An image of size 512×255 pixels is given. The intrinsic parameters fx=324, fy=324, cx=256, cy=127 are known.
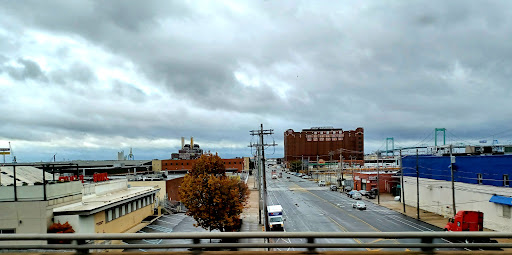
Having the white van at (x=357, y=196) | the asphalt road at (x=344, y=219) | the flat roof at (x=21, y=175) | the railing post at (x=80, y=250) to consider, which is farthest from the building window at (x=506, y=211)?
the flat roof at (x=21, y=175)

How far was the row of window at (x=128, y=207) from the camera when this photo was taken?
81.4ft

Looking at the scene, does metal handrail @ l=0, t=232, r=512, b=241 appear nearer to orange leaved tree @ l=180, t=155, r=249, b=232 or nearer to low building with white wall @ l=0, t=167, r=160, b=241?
low building with white wall @ l=0, t=167, r=160, b=241

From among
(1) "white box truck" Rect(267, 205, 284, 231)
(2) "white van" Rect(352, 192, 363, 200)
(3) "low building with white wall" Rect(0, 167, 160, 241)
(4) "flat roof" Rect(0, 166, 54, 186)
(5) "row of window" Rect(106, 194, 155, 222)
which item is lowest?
(2) "white van" Rect(352, 192, 363, 200)

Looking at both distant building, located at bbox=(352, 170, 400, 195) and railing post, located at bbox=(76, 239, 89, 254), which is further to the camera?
distant building, located at bbox=(352, 170, 400, 195)

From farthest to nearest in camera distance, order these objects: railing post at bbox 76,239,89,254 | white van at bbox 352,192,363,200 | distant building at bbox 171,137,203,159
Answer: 1. distant building at bbox 171,137,203,159
2. white van at bbox 352,192,363,200
3. railing post at bbox 76,239,89,254

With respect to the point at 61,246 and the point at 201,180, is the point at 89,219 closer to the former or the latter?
the point at 201,180

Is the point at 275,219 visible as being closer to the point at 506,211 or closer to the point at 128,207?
the point at 128,207

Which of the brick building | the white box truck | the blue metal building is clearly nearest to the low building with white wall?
the white box truck

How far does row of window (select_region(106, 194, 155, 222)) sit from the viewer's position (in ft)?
81.4

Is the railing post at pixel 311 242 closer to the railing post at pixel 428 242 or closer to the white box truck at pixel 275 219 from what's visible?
the railing post at pixel 428 242

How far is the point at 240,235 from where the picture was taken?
5.49 metres

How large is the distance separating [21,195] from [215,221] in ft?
45.9

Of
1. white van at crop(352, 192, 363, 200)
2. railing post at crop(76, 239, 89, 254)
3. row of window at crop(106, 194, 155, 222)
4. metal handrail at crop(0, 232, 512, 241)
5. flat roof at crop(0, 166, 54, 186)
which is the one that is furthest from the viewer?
white van at crop(352, 192, 363, 200)

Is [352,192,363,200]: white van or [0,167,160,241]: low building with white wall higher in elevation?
[0,167,160,241]: low building with white wall
